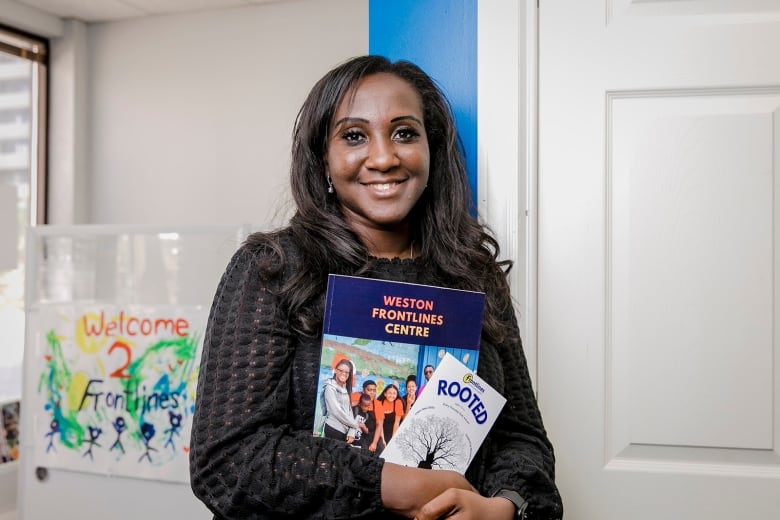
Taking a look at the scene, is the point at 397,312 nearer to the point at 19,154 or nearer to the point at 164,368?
the point at 164,368

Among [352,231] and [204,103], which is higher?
[204,103]

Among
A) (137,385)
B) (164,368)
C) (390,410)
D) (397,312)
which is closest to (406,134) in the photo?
(397,312)

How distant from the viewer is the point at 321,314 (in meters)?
1.04

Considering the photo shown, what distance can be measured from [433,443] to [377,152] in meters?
0.41

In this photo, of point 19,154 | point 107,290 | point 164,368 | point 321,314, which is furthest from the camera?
point 19,154

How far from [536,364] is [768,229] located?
497mm

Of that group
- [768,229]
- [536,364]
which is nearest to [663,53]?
[768,229]

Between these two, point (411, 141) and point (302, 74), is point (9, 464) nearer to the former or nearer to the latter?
point (302, 74)

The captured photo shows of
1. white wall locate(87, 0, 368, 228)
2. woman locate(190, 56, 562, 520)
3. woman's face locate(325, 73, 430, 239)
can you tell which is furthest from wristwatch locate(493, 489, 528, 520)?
white wall locate(87, 0, 368, 228)

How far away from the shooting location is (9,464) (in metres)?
3.91

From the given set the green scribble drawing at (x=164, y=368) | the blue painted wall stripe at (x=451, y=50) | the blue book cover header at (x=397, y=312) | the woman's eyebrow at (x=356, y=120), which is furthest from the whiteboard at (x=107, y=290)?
the blue book cover header at (x=397, y=312)

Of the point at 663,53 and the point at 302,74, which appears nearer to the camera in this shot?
the point at 663,53

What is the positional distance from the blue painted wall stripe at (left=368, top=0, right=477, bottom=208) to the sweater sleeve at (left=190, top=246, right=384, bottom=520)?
0.61 meters

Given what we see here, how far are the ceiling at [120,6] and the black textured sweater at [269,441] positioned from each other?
12.0 feet
